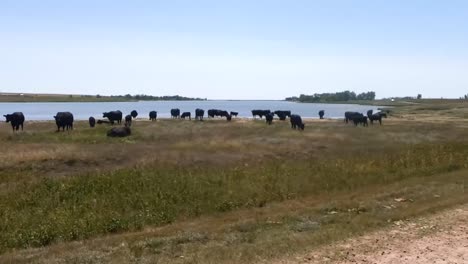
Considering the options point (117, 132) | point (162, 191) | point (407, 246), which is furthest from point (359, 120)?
point (407, 246)

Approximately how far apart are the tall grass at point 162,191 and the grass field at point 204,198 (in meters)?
0.05

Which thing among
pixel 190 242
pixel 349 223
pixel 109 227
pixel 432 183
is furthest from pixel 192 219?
pixel 432 183

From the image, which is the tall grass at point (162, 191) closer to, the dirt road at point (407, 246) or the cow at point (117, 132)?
→ the dirt road at point (407, 246)

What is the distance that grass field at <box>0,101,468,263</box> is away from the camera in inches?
509

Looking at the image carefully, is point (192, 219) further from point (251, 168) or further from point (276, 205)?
point (251, 168)

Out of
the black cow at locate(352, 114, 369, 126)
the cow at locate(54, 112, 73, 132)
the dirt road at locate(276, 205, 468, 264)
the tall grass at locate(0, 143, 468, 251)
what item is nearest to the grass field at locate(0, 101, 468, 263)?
the tall grass at locate(0, 143, 468, 251)

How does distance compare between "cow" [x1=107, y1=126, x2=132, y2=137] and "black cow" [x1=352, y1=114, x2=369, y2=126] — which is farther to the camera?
"black cow" [x1=352, y1=114, x2=369, y2=126]

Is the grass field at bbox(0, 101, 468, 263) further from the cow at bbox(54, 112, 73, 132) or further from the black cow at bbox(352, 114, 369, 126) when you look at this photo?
the black cow at bbox(352, 114, 369, 126)

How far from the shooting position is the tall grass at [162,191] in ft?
A: 51.6

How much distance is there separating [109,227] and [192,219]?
2722mm

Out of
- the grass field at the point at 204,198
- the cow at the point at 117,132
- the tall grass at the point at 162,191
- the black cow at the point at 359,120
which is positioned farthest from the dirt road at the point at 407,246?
the black cow at the point at 359,120

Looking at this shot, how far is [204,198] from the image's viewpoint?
19.2 meters

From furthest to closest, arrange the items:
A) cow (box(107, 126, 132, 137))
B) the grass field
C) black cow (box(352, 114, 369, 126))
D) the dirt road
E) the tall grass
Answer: black cow (box(352, 114, 369, 126)) < cow (box(107, 126, 132, 137)) < the tall grass < the grass field < the dirt road

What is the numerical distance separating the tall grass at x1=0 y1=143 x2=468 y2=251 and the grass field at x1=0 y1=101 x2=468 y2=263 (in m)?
0.05
